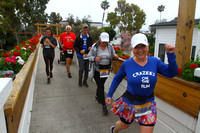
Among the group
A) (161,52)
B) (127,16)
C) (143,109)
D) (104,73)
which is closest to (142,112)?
(143,109)

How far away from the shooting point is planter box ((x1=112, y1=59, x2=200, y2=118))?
215 cm

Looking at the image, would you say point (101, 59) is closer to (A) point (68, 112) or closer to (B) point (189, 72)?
(A) point (68, 112)

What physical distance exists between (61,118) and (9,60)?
6.13 ft

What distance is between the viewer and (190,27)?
261 centimetres

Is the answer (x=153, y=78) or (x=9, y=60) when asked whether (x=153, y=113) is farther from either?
(x=9, y=60)

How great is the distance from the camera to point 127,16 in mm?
43438

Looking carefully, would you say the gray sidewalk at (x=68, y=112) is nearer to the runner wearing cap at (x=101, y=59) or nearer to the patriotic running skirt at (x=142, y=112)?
the runner wearing cap at (x=101, y=59)

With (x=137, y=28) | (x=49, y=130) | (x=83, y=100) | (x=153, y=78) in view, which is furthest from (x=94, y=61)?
(x=137, y=28)

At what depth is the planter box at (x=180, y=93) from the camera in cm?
215

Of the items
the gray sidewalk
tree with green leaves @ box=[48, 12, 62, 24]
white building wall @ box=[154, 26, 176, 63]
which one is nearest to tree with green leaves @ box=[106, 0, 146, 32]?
tree with green leaves @ box=[48, 12, 62, 24]

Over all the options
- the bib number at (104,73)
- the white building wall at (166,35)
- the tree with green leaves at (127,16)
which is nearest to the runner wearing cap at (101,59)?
the bib number at (104,73)

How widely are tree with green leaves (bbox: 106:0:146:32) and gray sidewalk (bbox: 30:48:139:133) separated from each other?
40485mm

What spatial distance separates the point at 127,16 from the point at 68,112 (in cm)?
4267

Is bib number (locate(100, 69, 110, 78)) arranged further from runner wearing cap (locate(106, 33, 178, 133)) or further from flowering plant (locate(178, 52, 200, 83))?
flowering plant (locate(178, 52, 200, 83))
